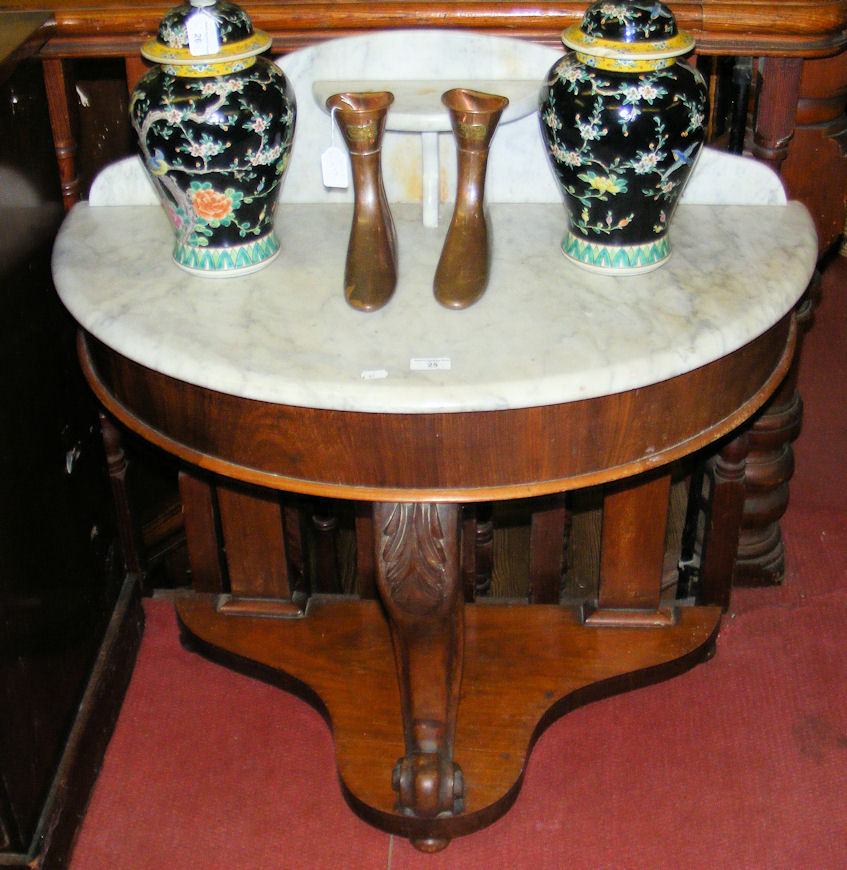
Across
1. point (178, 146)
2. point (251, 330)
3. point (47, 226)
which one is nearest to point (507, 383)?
point (251, 330)

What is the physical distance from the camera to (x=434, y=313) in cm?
95

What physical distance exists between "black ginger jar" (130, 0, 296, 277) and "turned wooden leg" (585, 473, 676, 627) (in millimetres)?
606

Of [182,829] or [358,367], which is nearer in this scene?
[358,367]

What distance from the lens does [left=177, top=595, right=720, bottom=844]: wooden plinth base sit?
1.29 metres

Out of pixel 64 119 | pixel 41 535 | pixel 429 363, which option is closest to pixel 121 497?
pixel 41 535

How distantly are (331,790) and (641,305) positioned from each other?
724mm

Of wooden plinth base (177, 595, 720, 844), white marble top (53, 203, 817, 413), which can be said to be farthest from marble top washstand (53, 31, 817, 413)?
wooden plinth base (177, 595, 720, 844)

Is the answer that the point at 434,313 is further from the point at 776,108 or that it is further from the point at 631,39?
the point at 776,108

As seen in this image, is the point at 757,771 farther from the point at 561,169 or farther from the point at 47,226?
the point at 47,226

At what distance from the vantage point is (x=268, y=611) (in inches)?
58.7

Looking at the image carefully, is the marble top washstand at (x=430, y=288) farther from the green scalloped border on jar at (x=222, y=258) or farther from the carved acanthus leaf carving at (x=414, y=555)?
the carved acanthus leaf carving at (x=414, y=555)

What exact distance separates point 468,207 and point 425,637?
1.40 ft

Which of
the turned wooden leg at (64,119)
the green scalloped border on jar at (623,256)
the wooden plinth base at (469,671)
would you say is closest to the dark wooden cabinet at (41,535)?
the turned wooden leg at (64,119)

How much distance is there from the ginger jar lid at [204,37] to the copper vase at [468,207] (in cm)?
18
